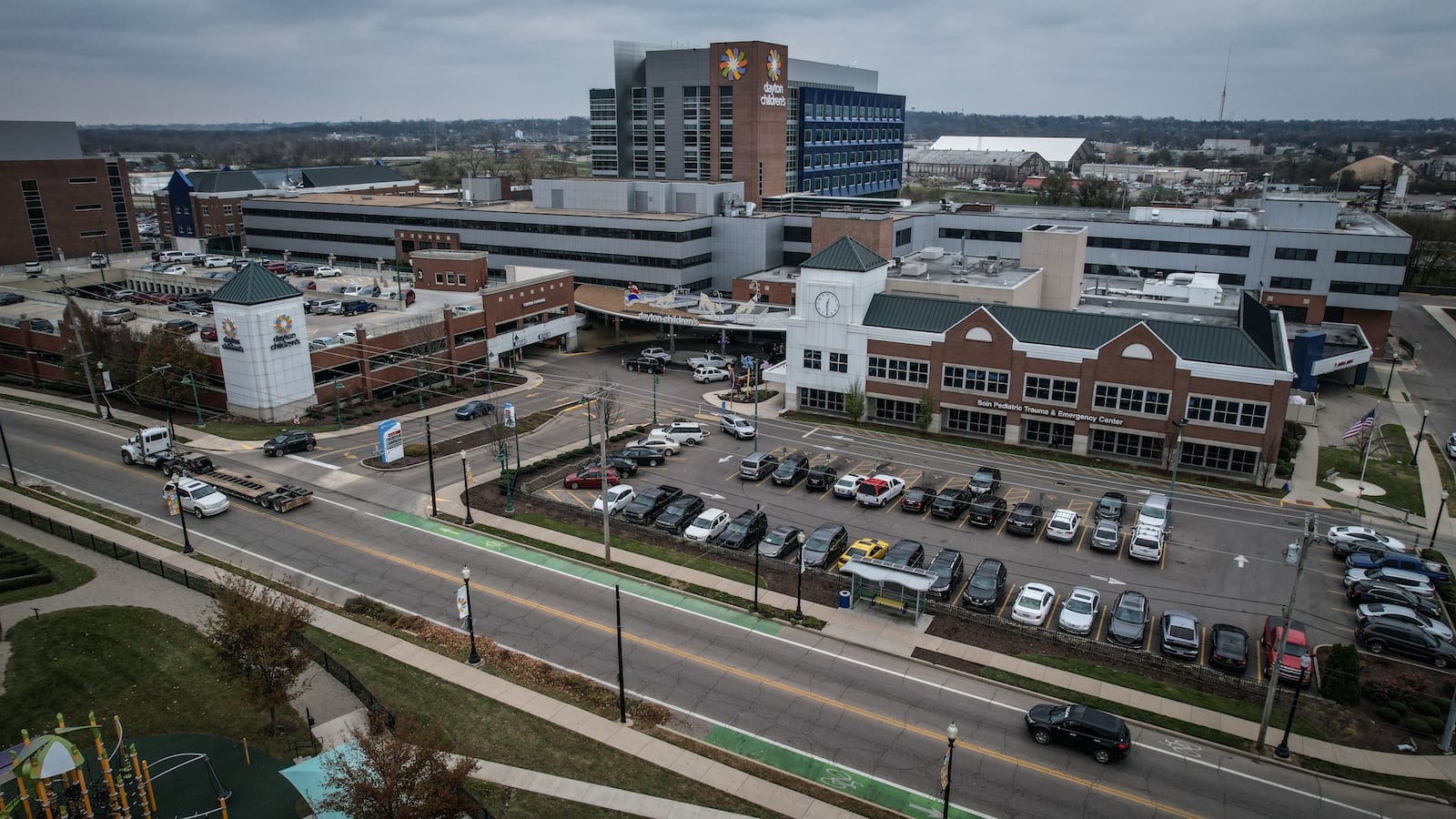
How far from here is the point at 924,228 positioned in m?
103

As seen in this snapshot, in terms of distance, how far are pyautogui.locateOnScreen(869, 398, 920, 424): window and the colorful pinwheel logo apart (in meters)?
60.8

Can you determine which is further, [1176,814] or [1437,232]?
[1437,232]

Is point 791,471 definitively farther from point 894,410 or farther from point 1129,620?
point 1129,620

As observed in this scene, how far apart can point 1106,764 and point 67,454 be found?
61587 millimetres

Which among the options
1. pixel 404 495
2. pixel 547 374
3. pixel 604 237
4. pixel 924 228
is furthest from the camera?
pixel 924 228

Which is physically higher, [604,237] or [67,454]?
[604,237]

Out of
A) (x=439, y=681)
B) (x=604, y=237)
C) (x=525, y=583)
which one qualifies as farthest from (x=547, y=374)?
(x=439, y=681)

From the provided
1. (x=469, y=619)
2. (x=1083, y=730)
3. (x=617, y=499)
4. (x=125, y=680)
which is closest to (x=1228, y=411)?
(x=1083, y=730)

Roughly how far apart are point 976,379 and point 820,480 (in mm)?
16133

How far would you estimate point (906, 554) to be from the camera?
134ft

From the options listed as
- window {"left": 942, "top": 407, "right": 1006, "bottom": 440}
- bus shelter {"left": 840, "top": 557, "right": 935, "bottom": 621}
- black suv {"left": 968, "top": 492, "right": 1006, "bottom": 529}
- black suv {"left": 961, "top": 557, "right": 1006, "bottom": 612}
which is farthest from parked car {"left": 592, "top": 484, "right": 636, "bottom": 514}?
window {"left": 942, "top": 407, "right": 1006, "bottom": 440}

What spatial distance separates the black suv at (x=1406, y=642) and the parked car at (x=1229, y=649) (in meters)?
5.18

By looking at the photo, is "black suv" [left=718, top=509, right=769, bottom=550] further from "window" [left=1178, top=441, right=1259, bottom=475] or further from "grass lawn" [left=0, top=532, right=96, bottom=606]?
"grass lawn" [left=0, top=532, right=96, bottom=606]

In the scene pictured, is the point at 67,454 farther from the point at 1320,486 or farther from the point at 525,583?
the point at 1320,486
